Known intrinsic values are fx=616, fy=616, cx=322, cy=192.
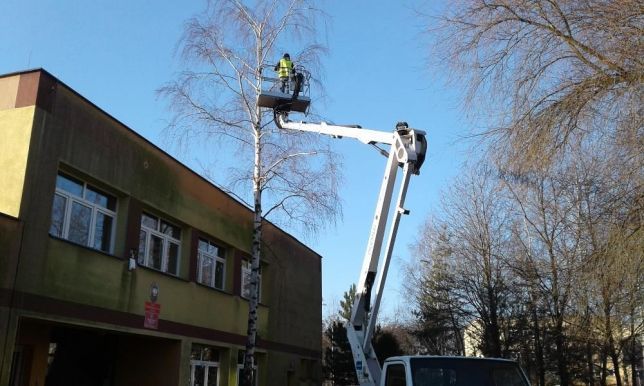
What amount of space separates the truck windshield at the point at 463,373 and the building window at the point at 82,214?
835 centimetres

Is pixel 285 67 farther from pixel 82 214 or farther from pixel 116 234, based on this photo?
pixel 82 214

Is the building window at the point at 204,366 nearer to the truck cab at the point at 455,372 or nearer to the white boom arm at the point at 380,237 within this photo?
the white boom arm at the point at 380,237

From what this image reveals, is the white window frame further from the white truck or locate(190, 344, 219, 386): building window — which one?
the white truck

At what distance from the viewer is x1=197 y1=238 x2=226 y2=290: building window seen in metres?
19.7

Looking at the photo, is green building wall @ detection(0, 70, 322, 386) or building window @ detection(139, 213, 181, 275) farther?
building window @ detection(139, 213, 181, 275)

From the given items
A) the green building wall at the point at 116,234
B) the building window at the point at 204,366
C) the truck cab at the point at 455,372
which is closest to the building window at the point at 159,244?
the green building wall at the point at 116,234

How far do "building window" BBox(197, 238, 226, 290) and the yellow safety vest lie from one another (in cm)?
610

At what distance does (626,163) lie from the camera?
937cm

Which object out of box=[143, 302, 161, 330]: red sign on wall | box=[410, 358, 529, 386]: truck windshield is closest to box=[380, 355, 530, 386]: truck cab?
box=[410, 358, 529, 386]: truck windshield

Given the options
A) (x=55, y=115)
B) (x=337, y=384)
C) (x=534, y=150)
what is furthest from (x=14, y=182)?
(x=337, y=384)

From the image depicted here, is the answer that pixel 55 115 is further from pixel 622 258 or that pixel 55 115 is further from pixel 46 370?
pixel 622 258

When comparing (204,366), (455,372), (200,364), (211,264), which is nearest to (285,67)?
(211,264)

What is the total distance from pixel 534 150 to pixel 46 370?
12841mm

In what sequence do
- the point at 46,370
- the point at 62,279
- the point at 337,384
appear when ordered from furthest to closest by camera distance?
the point at 337,384 → the point at 46,370 → the point at 62,279
